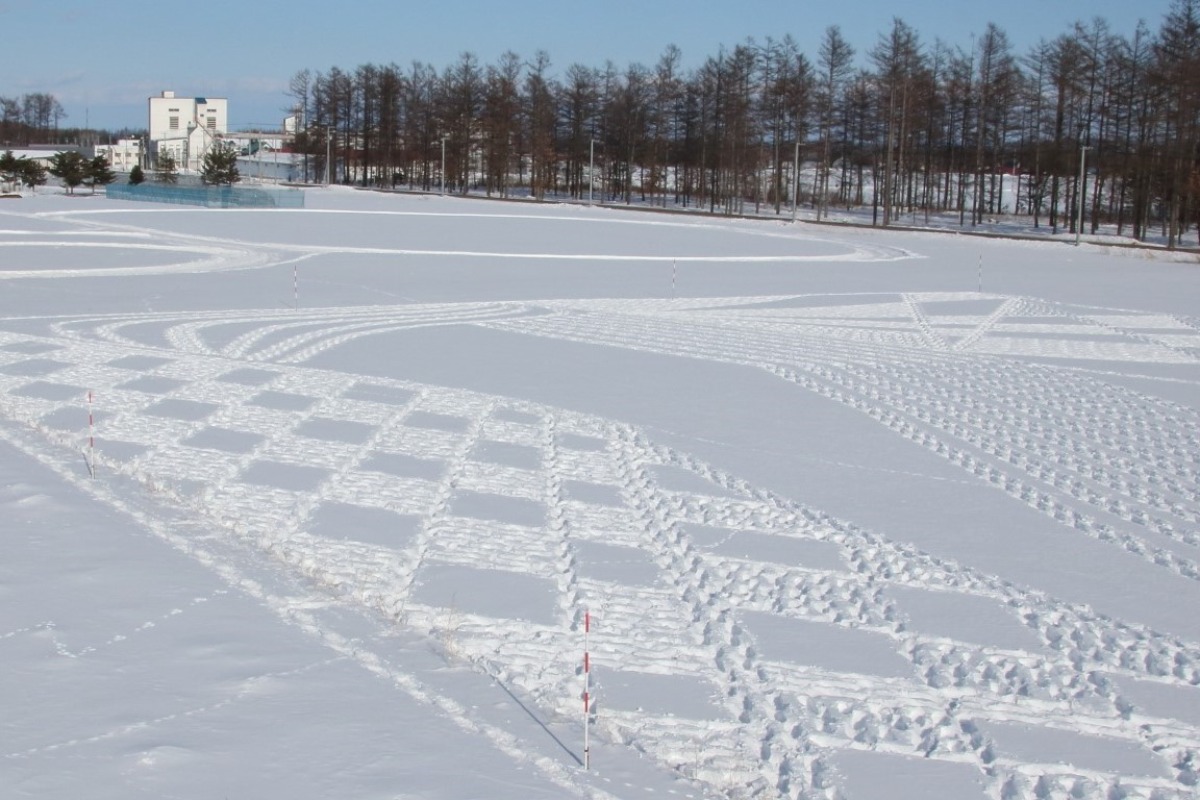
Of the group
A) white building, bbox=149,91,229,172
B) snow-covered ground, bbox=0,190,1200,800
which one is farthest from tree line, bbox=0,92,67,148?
snow-covered ground, bbox=0,190,1200,800

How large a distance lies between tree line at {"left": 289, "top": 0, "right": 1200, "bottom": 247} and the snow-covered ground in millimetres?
50167

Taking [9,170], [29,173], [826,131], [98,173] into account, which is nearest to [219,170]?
[98,173]

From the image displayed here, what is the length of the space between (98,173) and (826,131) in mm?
51696

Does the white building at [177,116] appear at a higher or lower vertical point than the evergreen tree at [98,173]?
higher

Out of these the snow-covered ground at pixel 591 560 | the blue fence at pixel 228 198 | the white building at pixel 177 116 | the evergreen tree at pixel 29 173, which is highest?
the white building at pixel 177 116

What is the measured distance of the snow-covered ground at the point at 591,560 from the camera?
633 cm

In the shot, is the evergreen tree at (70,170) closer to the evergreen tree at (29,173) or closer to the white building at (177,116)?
the evergreen tree at (29,173)

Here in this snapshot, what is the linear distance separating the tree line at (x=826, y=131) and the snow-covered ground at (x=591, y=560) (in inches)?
1975

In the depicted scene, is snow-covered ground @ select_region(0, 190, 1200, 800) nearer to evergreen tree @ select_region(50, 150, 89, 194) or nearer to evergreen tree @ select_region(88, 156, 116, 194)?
evergreen tree @ select_region(50, 150, 89, 194)

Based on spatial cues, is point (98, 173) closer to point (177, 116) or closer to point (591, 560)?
point (177, 116)

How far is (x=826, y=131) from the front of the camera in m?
93.1

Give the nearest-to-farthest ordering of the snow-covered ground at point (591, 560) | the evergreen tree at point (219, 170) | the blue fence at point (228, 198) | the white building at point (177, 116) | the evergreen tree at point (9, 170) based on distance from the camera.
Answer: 1. the snow-covered ground at point (591, 560)
2. the blue fence at point (228, 198)
3. the evergreen tree at point (9, 170)
4. the evergreen tree at point (219, 170)
5. the white building at point (177, 116)

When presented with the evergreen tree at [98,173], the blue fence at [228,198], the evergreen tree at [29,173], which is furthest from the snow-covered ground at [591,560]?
the evergreen tree at [29,173]

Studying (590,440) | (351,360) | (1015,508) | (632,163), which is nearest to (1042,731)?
(1015,508)
